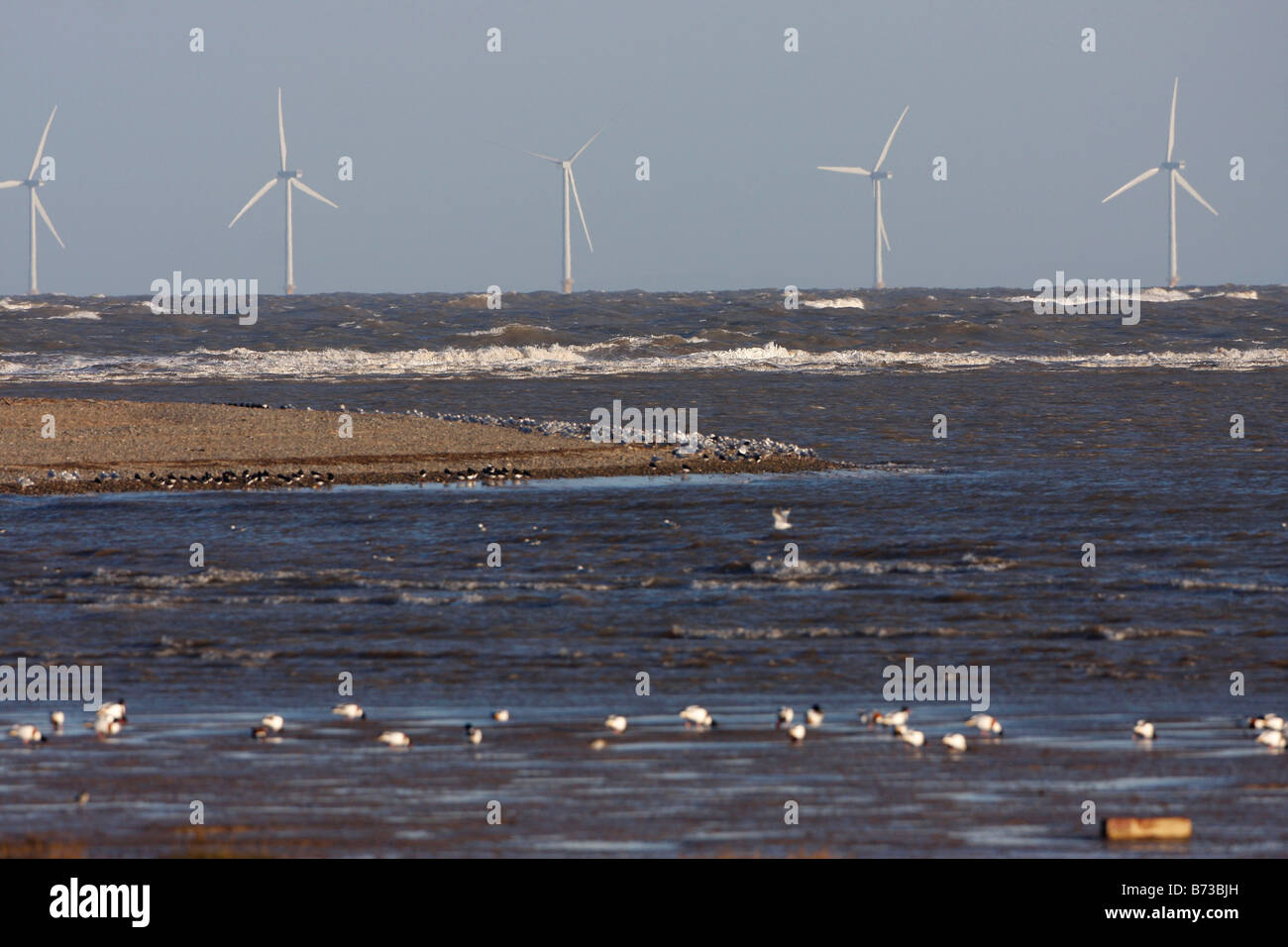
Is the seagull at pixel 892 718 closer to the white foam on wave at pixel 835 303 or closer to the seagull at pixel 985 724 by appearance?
the seagull at pixel 985 724

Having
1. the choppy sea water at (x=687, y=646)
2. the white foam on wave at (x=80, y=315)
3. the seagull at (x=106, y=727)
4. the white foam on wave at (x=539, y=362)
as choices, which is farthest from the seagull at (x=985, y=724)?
the white foam on wave at (x=80, y=315)

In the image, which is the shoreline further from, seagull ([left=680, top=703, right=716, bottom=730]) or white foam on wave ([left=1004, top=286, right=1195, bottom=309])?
white foam on wave ([left=1004, top=286, right=1195, bottom=309])

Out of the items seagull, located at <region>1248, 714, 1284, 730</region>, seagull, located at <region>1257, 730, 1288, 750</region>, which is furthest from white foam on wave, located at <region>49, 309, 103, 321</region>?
seagull, located at <region>1257, 730, 1288, 750</region>

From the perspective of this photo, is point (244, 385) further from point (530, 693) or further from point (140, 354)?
point (530, 693)

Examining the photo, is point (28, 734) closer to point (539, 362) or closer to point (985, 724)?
point (985, 724)
